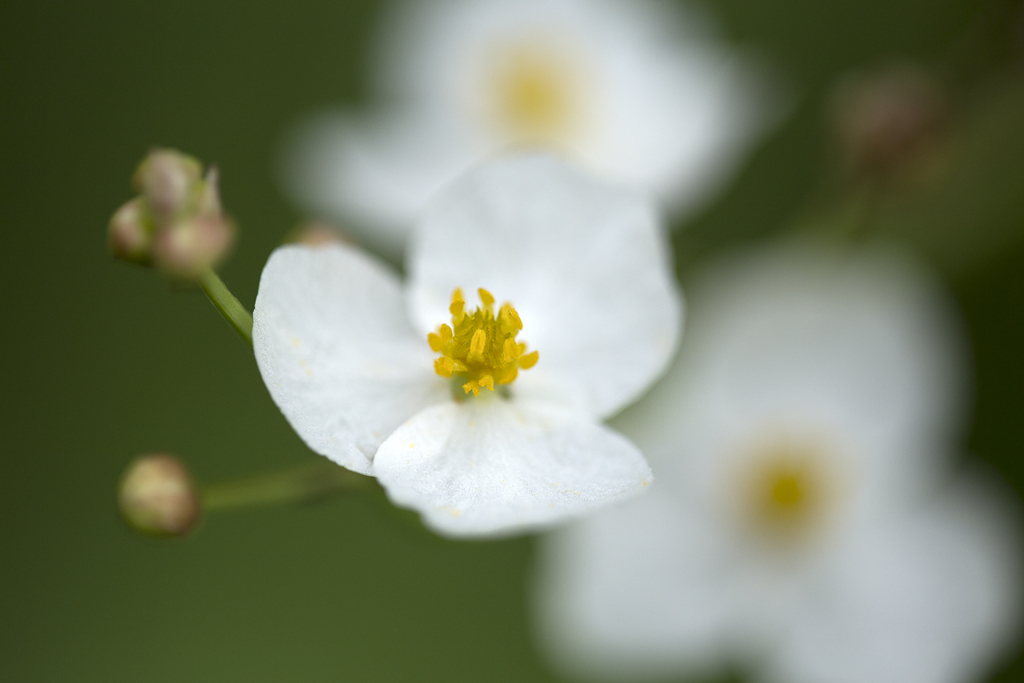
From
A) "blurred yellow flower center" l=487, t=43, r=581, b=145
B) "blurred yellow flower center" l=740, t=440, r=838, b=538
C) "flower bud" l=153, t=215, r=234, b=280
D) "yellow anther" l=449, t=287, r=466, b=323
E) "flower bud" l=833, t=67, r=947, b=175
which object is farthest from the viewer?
"blurred yellow flower center" l=487, t=43, r=581, b=145

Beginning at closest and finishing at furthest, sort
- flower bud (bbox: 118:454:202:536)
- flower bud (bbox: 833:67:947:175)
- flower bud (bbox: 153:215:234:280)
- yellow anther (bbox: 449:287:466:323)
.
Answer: flower bud (bbox: 153:215:234:280)
flower bud (bbox: 118:454:202:536)
yellow anther (bbox: 449:287:466:323)
flower bud (bbox: 833:67:947:175)

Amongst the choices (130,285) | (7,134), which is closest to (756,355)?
(130,285)

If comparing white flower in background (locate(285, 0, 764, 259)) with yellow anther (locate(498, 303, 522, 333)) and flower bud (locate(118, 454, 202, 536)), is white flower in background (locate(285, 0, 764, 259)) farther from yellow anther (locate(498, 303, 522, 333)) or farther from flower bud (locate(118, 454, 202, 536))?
flower bud (locate(118, 454, 202, 536))

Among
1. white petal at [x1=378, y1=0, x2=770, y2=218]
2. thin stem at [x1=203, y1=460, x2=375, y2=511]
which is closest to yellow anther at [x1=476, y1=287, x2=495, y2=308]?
thin stem at [x1=203, y1=460, x2=375, y2=511]

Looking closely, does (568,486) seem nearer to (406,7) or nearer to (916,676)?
(916,676)

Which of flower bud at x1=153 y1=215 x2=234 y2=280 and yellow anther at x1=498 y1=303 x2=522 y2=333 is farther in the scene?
yellow anther at x1=498 y1=303 x2=522 y2=333

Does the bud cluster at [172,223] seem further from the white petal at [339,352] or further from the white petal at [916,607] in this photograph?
the white petal at [916,607]

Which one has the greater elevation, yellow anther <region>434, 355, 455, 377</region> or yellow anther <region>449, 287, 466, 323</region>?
yellow anther <region>449, 287, 466, 323</region>

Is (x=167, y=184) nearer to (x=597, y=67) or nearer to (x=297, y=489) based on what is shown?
(x=297, y=489)
